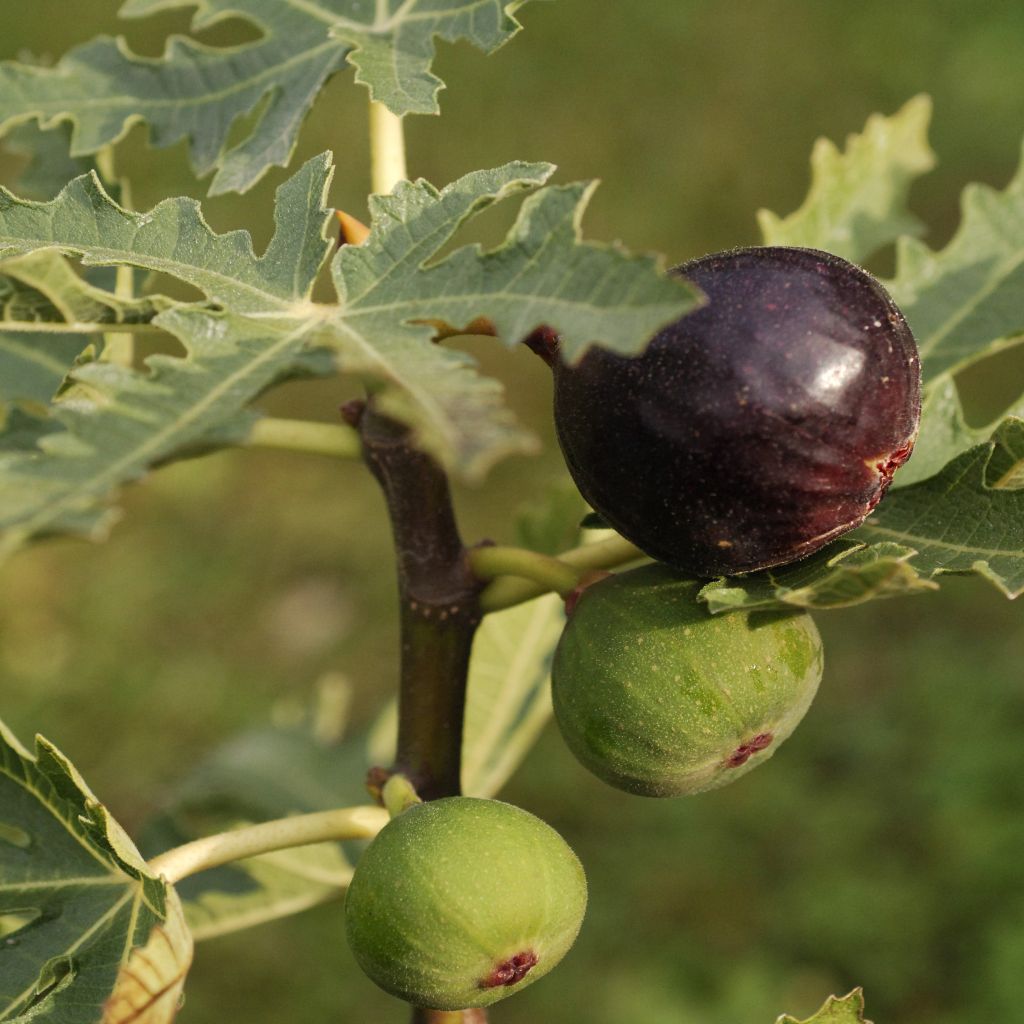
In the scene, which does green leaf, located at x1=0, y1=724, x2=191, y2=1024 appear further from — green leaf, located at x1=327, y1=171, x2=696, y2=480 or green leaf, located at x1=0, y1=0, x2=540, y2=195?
green leaf, located at x1=0, y1=0, x2=540, y2=195

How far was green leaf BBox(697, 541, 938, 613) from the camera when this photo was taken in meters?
0.95

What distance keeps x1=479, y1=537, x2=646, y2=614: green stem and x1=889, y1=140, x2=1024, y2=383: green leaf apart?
47 centimetres

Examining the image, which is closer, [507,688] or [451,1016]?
[451,1016]

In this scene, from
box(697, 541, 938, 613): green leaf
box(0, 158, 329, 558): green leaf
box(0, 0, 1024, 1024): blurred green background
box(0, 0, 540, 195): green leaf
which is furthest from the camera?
box(0, 0, 1024, 1024): blurred green background

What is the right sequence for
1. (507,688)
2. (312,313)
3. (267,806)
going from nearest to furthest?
(312,313) → (507,688) → (267,806)

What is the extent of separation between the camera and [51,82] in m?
1.47

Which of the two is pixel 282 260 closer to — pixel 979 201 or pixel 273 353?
pixel 273 353

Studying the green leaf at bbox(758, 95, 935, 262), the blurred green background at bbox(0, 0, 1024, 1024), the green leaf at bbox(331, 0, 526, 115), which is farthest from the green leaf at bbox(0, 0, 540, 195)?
the blurred green background at bbox(0, 0, 1024, 1024)

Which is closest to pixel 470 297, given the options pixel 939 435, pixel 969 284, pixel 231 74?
pixel 939 435

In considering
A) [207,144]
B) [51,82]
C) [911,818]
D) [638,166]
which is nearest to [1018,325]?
[207,144]

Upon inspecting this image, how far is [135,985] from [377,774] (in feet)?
1.11

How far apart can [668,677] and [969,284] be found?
0.71 meters

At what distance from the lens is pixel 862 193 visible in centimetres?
168

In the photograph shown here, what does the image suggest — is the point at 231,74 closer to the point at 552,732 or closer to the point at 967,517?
the point at 967,517
